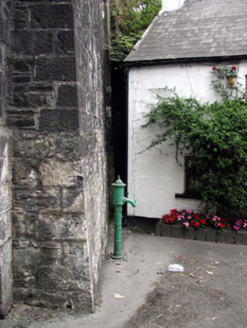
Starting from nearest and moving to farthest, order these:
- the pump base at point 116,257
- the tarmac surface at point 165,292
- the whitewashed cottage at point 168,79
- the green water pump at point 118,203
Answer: the tarmac surface at point 165,292
the green water pump at point 118,203
the pump base at point 116,257
the whitewashed cottage at point 168,79

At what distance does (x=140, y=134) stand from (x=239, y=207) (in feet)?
8.34

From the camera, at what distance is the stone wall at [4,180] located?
3113 millimetres

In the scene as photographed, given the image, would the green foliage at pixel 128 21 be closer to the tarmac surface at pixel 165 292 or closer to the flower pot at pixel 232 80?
the flower pot at pixel 232 80

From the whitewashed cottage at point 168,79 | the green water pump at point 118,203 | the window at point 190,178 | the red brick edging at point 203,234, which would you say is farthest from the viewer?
the window at point 190,178

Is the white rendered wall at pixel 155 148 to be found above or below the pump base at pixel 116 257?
above

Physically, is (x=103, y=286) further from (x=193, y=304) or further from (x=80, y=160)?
(x=80, y=160)

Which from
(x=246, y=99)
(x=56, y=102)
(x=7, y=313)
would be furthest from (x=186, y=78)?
(x=7, y=313)

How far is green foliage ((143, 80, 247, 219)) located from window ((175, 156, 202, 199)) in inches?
9.0

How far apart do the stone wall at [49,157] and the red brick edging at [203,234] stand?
323 cm

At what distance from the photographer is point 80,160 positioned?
10.8 feet

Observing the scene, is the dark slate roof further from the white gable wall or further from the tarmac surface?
the tarmac surface

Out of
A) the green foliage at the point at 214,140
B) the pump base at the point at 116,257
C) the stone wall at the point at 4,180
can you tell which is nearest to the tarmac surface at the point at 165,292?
the pump base at the point at 116,257

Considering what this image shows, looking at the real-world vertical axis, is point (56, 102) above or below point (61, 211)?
above

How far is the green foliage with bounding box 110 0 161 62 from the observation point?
7477 millimetres
